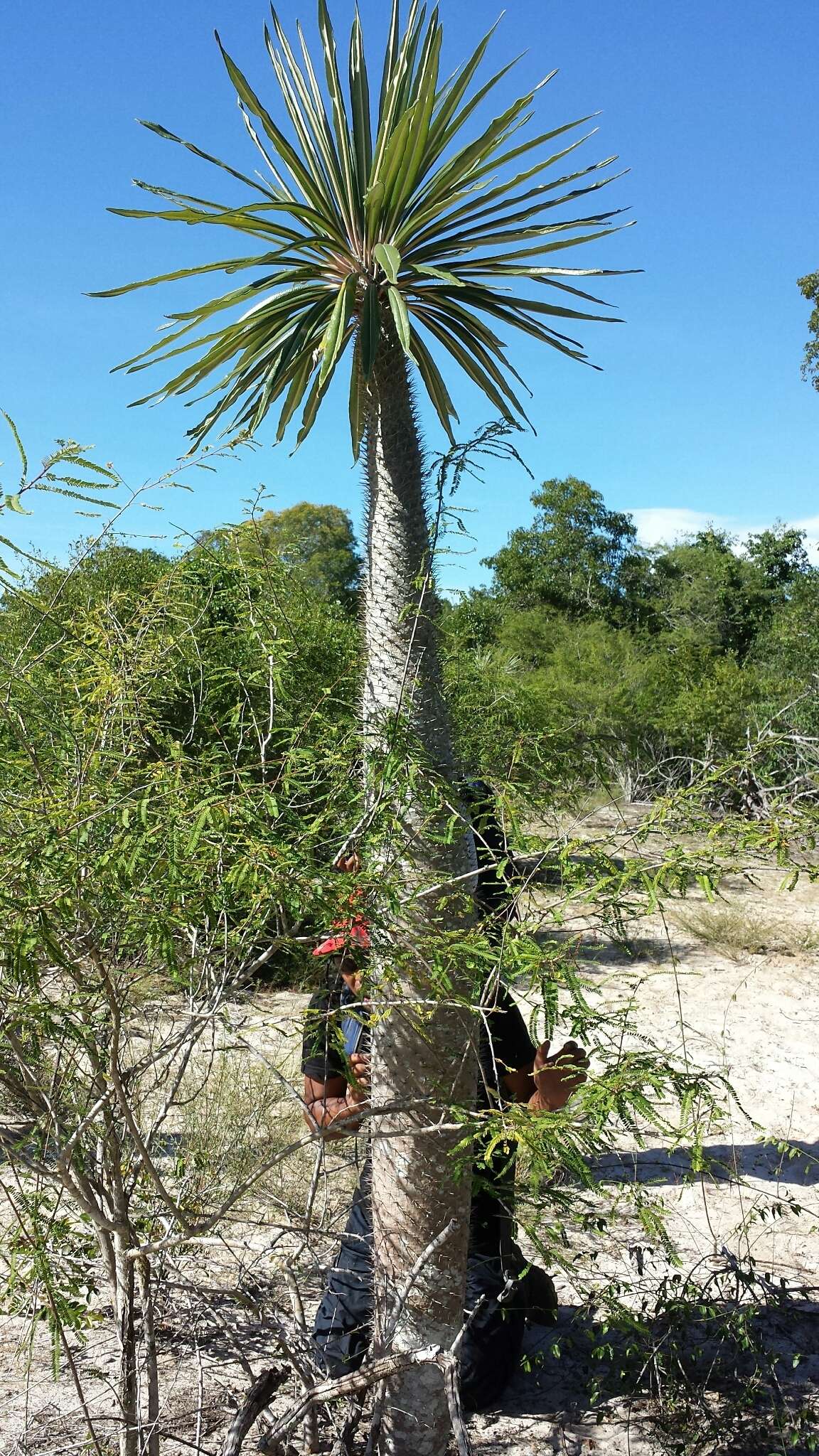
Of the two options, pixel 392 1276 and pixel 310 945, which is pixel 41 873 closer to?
pixel 310 945

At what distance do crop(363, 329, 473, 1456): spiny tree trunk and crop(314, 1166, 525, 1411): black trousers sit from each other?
47cm

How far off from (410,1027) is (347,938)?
43cm

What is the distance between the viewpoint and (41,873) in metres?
1.67

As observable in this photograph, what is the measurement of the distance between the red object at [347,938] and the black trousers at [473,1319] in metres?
1.20

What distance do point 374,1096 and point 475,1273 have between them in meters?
1.11

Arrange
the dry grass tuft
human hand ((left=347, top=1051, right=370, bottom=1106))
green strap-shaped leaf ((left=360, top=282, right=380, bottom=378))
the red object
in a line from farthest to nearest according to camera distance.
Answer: the dry grass tuft
human hand ((left=347, top=1051, right=370, bottom=1106))
green strap-shaped leaf ((left=360, top=282, right=380, bottom=378))
the red object

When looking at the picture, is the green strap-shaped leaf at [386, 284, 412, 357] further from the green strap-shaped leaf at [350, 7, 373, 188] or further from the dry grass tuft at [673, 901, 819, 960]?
the dry grass tuft at [673, 901, 819, 960]

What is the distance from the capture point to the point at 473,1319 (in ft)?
9.82

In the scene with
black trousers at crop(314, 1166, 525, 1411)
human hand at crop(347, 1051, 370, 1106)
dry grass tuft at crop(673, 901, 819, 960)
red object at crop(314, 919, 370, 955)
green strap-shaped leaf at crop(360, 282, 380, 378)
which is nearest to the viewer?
red object at crop(314, 919, 370, 955)

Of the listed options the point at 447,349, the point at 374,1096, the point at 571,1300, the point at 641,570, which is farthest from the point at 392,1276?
the point at 641,570

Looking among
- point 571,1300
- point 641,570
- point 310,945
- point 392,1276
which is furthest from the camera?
point 641,570

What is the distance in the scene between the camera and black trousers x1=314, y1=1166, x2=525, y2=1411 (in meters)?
2.98

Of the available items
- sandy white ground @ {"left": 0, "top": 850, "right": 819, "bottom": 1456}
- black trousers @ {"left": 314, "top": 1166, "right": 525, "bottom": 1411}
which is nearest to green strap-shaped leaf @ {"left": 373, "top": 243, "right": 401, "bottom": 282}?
sandy white ground @ {"left": 0, "top": 850, "right": 819, "bottom": 1456}

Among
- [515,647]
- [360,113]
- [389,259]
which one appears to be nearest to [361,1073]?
[389,259]
